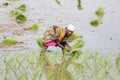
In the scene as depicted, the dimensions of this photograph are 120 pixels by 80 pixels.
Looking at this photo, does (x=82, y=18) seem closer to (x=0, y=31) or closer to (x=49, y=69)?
(x=0, y=31)

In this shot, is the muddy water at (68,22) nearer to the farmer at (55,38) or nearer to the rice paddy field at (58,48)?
the rice paddy field at (58,48)

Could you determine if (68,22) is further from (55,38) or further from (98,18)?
(55,38)

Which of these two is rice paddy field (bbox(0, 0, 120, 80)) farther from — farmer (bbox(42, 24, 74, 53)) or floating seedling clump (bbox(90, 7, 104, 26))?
farmer (bbox(42, 24, 74, 53))

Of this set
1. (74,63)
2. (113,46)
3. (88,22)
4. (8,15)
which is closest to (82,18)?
(88,22)

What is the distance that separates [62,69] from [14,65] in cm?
79

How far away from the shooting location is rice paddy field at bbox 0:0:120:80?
20.3 feet

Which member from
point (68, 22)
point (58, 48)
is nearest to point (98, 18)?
point (68, 22)

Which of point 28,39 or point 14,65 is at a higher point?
point 14,65

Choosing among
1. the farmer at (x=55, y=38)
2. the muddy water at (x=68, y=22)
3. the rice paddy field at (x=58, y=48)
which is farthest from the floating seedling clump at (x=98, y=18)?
→ the farmer at (x=55, y=38)

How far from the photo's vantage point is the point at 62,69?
619cm

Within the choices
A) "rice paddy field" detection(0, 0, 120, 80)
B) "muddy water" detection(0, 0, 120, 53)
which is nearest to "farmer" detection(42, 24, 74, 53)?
"rice paddy field" detection(0, 0, 120, 80)

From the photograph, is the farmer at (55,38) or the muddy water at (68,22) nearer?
the farmer at (55,38)

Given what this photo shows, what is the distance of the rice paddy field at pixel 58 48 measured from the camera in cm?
620

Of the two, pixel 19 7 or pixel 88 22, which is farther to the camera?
pixel 19 7
